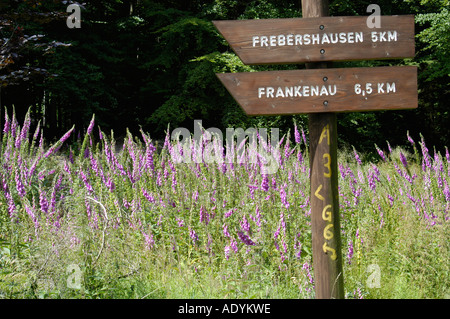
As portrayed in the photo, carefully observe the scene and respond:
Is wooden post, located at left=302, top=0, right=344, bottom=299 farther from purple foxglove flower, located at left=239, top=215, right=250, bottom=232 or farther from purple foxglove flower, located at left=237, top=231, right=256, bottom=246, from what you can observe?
purple foxglove flower, located at left=239, top=215, right=250, bottom=232

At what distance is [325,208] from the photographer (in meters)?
3.19

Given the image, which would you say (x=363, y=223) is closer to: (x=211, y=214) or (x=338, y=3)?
(x=211, y=214)

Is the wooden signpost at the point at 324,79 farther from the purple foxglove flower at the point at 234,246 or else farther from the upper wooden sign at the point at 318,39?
the purple foxglove flower at the point at 234,246

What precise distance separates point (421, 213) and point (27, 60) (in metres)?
14.0

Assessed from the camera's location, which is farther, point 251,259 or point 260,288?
point 251,259

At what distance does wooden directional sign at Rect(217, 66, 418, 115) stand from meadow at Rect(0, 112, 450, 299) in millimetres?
1041

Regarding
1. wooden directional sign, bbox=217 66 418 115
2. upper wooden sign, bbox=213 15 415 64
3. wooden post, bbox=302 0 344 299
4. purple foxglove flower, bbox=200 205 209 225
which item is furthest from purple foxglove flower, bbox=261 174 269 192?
upper wooden sign, bbox=213 15 415 64

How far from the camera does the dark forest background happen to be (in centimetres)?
1409

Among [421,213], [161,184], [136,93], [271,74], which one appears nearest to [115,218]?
[161,184]

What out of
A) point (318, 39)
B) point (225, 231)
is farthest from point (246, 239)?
point (318, 39)

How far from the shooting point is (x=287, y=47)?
315cm

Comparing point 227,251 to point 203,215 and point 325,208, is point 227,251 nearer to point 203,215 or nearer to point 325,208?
point 203,215

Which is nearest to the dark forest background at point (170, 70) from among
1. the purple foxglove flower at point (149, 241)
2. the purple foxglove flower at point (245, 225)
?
the purple foxglove flower at point (149, 241)

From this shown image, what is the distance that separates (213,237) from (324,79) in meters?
1.91
